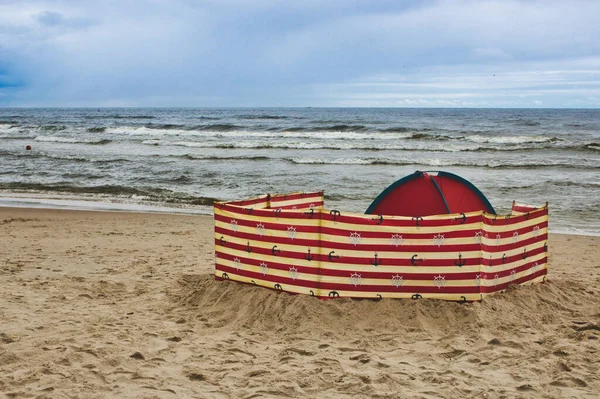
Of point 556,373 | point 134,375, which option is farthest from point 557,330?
point 134,375

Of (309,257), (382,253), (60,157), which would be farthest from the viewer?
(60,157)

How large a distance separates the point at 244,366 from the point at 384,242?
231 cm

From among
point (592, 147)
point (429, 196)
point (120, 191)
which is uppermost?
point (429, 196)

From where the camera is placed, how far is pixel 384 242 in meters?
7.08

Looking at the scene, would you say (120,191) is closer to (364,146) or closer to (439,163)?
(439,163)

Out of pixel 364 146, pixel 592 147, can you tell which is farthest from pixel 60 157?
pixel 592 147

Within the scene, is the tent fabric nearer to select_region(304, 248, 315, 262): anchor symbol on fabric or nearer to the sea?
select_region(304, 248, 315, 262): anchor symbol on fabric

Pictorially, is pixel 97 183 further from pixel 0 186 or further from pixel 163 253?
pixel 163 253

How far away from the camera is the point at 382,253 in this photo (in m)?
7.09

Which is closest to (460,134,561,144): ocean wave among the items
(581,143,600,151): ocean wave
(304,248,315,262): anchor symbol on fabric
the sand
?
(581,143,600,151): ocean wave

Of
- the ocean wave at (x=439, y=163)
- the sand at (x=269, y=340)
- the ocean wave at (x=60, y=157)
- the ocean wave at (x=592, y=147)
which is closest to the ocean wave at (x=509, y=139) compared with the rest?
the ocean wave at (x=592, y=147)

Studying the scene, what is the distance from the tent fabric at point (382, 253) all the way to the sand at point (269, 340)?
0.70 feet

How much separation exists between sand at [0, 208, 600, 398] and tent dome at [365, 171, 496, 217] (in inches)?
62.3

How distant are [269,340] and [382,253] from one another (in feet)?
5.63
